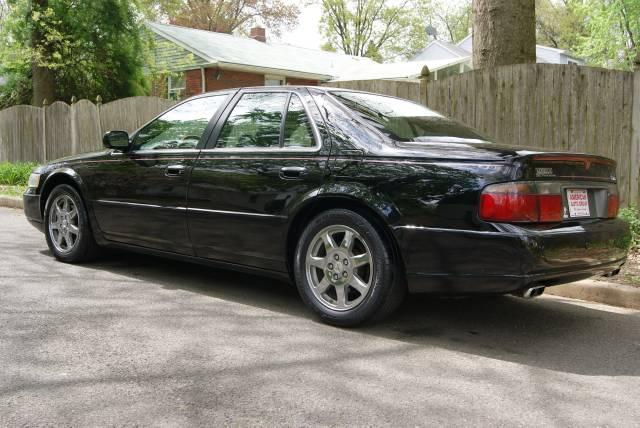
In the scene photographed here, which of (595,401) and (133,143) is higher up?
(133,143)

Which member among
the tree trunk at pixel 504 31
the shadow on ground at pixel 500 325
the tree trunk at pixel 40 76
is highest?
the tree trunk at pixel 40 76

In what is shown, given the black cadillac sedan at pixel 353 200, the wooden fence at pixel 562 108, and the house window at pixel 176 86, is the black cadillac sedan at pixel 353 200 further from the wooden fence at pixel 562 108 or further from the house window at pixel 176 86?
the house window at pixel 176 86

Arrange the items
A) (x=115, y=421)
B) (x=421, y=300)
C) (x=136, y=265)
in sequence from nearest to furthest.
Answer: (x=115, y=421), (x=421, y=300), (x=136, y=265)

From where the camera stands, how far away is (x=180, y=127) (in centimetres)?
530

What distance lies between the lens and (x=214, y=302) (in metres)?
4.79

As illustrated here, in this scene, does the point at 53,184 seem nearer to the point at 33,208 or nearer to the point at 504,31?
the point at 33,208

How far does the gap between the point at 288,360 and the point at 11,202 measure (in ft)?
30.9

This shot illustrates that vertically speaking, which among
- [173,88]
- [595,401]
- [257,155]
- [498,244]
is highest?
[173,88]

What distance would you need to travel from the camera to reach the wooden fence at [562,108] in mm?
6836

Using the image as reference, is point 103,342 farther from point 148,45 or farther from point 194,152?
point 148,45

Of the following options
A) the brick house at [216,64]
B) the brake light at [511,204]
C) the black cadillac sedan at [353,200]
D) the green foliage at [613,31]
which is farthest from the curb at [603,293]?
the green foliage at [613,31]

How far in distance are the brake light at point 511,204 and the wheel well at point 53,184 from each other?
151 inches

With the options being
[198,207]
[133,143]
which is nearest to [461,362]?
[198,207]

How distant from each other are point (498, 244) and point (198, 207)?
2.28 meters
